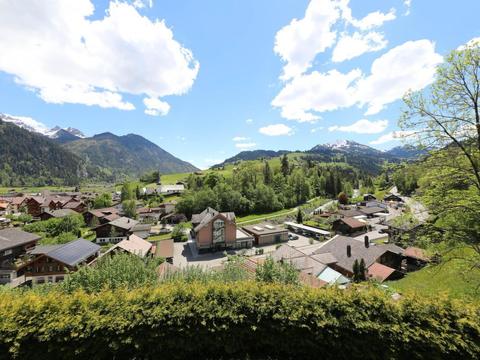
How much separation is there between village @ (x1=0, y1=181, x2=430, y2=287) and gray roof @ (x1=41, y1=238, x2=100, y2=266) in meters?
0.11

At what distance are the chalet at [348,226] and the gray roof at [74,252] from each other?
56338mm

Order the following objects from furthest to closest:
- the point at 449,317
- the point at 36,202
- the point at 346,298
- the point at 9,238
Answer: the point at 36,202, the point at 9,238, the point at 346,298, the point at 449,317

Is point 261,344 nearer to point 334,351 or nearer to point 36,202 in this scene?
point 334,351

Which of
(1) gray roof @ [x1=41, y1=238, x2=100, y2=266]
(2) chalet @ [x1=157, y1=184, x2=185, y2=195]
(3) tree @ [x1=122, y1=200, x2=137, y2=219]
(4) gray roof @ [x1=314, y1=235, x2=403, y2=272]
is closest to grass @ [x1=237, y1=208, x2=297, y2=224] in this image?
(3) tree @ [x1=122, y1=200, x2=137, y2=219]

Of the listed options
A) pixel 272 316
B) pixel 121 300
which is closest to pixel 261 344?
pixel 272 316

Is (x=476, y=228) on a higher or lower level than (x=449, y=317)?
higher

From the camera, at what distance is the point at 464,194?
1104 cm

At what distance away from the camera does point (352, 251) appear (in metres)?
33.3

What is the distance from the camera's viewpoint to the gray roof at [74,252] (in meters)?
32.3

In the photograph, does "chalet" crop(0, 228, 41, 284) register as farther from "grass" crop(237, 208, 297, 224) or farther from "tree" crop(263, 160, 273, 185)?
"tree" crop(263, 160, 273, 185)

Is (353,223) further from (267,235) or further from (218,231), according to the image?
(218,231)

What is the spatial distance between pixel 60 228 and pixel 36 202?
42884 mm

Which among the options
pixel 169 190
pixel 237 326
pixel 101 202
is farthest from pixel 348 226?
pixel 169 190

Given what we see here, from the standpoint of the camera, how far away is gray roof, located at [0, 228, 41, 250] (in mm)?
40622
